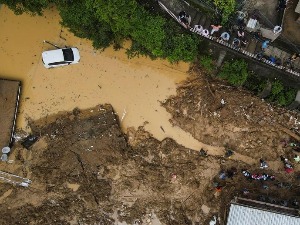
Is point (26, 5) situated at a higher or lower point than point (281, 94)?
higher

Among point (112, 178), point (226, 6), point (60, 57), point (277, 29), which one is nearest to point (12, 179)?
point (112, 178)

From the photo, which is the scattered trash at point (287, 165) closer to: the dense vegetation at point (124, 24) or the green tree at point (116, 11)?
the dense vegetation at point (124, 24)

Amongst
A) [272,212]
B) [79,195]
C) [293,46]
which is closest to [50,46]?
[79,195]

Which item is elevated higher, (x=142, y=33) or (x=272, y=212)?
(x=142, y=33)

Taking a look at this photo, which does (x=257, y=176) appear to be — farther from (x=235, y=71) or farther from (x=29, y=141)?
(x=29, y=141)

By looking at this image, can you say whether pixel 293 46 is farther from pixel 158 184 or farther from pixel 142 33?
pixel 158 184
